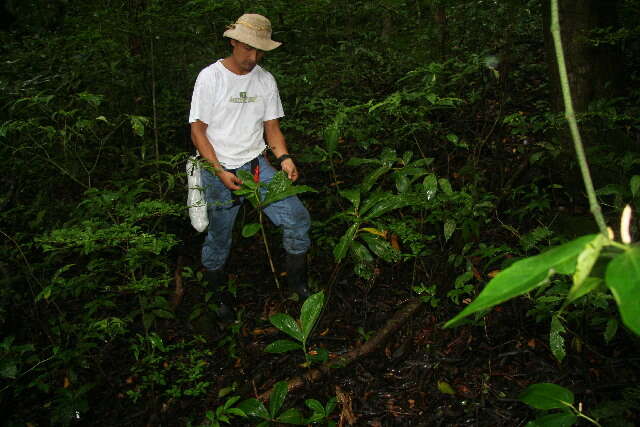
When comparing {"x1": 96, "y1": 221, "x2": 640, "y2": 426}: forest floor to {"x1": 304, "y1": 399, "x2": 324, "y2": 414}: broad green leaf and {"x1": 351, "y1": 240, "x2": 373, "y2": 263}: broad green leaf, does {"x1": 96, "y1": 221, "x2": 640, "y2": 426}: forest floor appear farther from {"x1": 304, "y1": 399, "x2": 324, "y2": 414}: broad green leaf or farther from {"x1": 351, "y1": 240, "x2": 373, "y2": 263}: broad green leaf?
{"x1": 351, "y1": 240, "x2": 373, "y2": 263}: broad green leaf

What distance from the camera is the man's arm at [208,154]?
3133 mm

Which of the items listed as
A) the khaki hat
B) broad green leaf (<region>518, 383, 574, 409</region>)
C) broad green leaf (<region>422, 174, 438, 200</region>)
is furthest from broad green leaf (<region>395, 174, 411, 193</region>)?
broad green leaf (<region>518, 383, 574, 409</region>)

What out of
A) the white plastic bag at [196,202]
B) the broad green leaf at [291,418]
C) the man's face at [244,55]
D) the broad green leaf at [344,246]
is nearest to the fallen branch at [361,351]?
the broad green leaf at [291,418]

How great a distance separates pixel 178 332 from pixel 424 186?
2071 millimetres

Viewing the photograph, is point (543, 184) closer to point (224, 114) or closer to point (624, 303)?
point (224, 114)

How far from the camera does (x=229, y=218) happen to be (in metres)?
3.37

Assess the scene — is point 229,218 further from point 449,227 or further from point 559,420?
point 559,420

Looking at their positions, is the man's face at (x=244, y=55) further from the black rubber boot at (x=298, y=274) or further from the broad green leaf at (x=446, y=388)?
the broad green leaf at (x=446, y=388)

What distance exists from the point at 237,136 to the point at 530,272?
296 centimetres

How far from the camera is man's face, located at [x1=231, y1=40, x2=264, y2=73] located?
3166mm

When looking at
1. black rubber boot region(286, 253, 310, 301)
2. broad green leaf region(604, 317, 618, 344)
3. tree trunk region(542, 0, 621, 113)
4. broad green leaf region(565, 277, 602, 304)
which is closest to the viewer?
broad green leaf region(565, 277, 602, 304)

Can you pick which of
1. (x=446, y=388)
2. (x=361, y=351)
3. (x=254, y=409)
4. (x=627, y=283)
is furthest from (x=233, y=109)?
(x=627, y=283)

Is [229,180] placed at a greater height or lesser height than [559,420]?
greater

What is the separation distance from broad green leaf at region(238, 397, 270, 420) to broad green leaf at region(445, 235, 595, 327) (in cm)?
216
